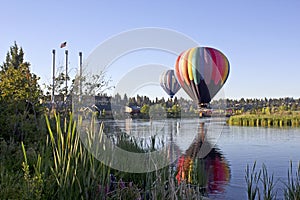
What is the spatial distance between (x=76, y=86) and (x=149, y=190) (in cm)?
546

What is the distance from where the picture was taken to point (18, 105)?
714 centimetres

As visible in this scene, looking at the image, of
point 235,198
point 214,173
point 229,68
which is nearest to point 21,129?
point 235,198

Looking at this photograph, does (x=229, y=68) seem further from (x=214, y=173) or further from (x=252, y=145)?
(x=214, y=173)

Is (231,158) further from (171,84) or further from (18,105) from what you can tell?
(171,84)

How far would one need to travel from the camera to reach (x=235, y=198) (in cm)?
630

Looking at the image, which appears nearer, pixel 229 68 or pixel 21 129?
pixel 21 129

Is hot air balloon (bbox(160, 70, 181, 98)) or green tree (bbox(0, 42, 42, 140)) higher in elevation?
hot air balloon (bbox(160, 70, 181, 98))

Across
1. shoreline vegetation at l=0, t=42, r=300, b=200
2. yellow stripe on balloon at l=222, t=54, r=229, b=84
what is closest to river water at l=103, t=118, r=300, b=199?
shoreline vegetation at l=0, t=42, r=300, b=200

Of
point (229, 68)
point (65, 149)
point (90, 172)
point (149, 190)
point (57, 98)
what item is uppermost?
point (229, 68)

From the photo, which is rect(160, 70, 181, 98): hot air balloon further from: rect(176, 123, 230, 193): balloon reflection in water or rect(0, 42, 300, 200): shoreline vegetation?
rect(0, 42, 300, 200): shoreline vegetation

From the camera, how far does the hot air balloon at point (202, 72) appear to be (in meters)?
23.7

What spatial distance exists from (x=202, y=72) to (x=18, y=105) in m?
17.7

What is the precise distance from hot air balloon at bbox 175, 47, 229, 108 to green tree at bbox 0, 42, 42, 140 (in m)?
15.5

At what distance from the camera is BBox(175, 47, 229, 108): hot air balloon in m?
23.7
